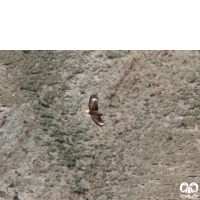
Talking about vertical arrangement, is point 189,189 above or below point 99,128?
below

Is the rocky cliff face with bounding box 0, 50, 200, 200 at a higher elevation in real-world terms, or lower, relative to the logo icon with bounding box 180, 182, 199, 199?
higher

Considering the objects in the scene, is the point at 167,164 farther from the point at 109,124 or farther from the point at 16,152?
the point at 16,152

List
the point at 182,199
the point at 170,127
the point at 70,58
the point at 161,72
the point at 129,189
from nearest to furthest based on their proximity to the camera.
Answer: the point at 182,199 < the point at 129,189 < the point at 170,127 < the point at 161,72 < the point at 70,58

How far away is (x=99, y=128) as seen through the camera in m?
Answer: 21.0

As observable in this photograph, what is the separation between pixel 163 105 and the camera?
2031 centimetres

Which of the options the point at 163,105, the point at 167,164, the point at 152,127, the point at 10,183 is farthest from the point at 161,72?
the point at 10,183

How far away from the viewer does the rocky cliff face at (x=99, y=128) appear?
18.6m

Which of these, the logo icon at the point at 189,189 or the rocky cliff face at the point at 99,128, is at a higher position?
the rocky cliff face at the point at 99,128

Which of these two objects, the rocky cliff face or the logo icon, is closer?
the logo icon

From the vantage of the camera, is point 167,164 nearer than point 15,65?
Yes

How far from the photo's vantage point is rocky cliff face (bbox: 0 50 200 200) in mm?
18562

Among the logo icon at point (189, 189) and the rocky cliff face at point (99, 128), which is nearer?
the logo icon at point (189, 189)

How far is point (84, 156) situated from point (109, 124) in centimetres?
255

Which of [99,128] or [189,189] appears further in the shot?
[99,128]
